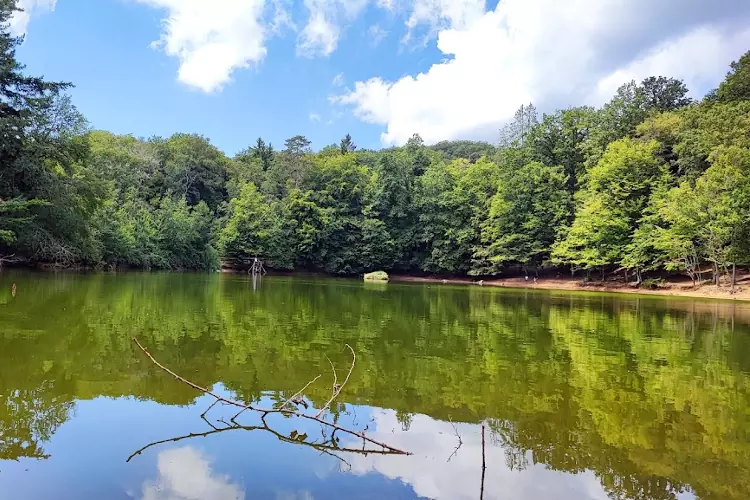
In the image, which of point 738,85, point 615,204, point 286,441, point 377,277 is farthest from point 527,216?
point 286,441

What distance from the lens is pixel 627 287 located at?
129 ft

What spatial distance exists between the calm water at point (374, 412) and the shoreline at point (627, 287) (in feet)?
79.5

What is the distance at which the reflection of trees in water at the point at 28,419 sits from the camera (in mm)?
4438

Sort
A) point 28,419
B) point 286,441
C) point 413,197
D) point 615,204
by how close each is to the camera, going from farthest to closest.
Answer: point 413,197 < point 615,204 < point 28,419 < point 286,441

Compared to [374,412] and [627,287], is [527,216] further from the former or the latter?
[374,412]

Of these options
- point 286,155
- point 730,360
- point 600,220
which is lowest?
point 730,360

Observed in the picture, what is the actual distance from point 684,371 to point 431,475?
6.67m

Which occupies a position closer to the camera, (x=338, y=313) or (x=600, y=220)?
(x=338, y=313)

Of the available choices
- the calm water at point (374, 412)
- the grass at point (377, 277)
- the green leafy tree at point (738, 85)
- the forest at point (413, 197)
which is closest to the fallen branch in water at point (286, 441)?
the calm water at point (374, 412)

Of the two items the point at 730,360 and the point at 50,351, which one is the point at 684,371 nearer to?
the point at 730,360

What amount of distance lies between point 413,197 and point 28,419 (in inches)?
1984

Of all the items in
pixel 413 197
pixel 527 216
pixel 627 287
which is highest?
pixel 413 197

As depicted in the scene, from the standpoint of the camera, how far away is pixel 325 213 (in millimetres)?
52812

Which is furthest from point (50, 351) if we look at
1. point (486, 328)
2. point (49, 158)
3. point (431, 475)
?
point (49, 158)
